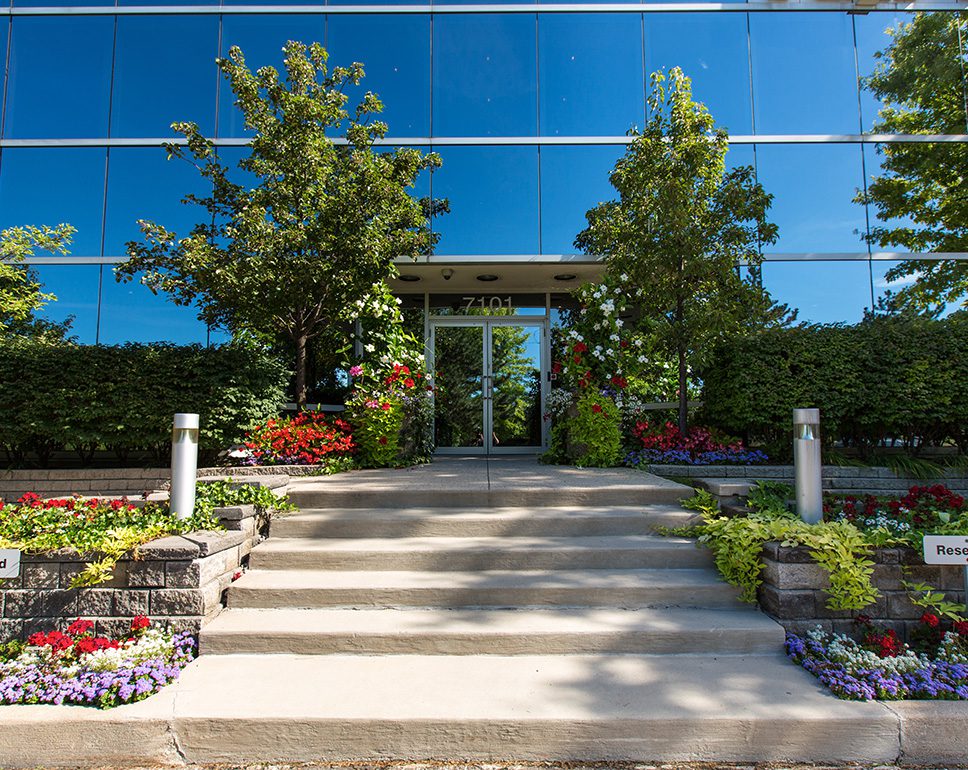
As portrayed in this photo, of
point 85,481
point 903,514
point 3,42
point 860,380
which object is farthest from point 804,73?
point 3,42

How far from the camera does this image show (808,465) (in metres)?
3.53

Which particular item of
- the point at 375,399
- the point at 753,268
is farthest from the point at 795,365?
the point at 375,399

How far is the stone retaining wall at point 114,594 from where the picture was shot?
298cm

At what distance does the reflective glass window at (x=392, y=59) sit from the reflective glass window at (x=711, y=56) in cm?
379

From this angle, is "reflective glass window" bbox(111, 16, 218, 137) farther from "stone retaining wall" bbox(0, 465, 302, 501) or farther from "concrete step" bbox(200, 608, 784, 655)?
"concrete step" bbox(200, 608, 784, 655)

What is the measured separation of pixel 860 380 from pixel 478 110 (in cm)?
686

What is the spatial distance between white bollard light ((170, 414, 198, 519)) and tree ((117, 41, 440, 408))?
2.87 meters

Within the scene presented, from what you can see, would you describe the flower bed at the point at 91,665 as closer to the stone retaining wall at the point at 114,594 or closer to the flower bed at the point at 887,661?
the stone retaining wall at the point at 114,594

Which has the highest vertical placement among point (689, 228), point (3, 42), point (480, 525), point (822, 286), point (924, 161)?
point (3, 42)

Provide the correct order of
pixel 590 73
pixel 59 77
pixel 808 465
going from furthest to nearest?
pixel 590 73 < pixel 59 77 < pixel 808 465

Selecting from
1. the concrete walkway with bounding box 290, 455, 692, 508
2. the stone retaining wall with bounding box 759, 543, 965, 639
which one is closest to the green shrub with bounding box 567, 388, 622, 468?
the concrete walkway with bounding box 290, 455, 692, 508

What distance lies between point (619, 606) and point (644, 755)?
3.19 feet

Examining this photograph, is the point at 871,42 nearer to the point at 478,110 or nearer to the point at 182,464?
the point at 478,110

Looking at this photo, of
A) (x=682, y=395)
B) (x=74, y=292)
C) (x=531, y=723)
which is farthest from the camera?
(x=74, y=292)
